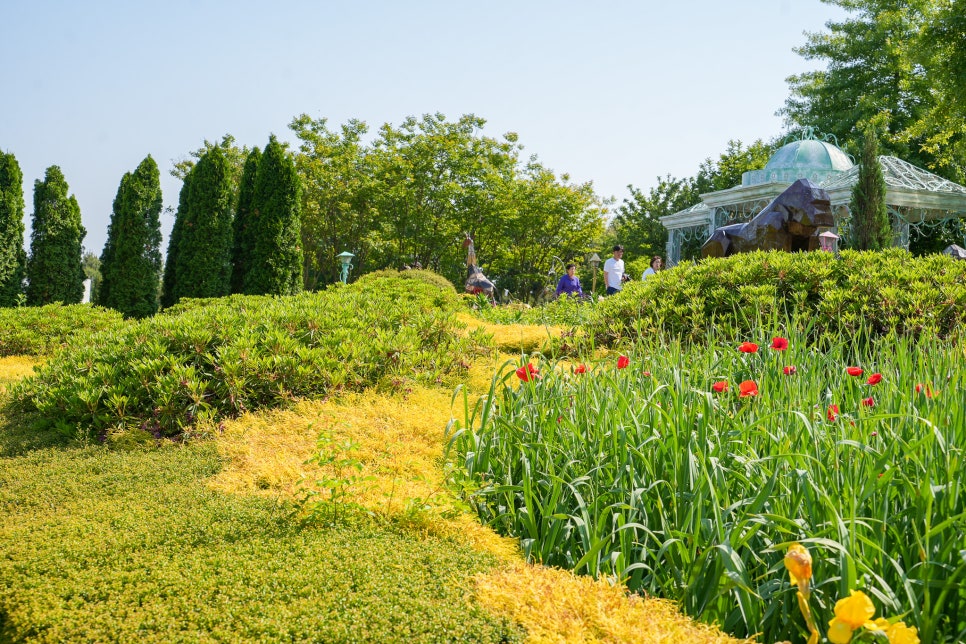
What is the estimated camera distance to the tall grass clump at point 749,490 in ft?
7.11

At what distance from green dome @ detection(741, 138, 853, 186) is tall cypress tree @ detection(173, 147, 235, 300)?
15.0 metres

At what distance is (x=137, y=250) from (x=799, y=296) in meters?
13.5

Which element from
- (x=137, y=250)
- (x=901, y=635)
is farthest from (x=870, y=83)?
(x=901, y=635)

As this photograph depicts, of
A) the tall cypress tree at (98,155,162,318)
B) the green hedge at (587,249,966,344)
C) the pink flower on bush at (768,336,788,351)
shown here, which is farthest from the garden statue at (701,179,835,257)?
the tall cypress tree at (98,155,162,318)

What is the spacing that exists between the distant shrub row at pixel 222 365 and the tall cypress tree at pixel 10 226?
35.5 feet

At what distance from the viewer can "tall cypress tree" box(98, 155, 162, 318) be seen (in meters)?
15.1

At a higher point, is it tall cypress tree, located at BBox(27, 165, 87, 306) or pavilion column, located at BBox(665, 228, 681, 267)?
pavilion column, located at BBox(665, 228, 681, 267)

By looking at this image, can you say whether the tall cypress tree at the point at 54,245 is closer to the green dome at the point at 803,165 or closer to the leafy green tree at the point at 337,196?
the leafy green tree at the point at 337,196

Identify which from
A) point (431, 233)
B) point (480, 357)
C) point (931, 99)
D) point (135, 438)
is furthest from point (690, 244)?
point (135, 438)

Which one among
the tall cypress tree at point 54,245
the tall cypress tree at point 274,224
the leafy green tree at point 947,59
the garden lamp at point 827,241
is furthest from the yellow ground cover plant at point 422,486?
the leafy green tree at point 947,59

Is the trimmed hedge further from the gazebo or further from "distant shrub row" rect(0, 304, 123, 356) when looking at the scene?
the gazebo

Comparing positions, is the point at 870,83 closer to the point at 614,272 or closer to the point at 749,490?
the point at 614,272

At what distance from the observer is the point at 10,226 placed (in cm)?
1447

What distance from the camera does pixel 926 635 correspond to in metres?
2.00
